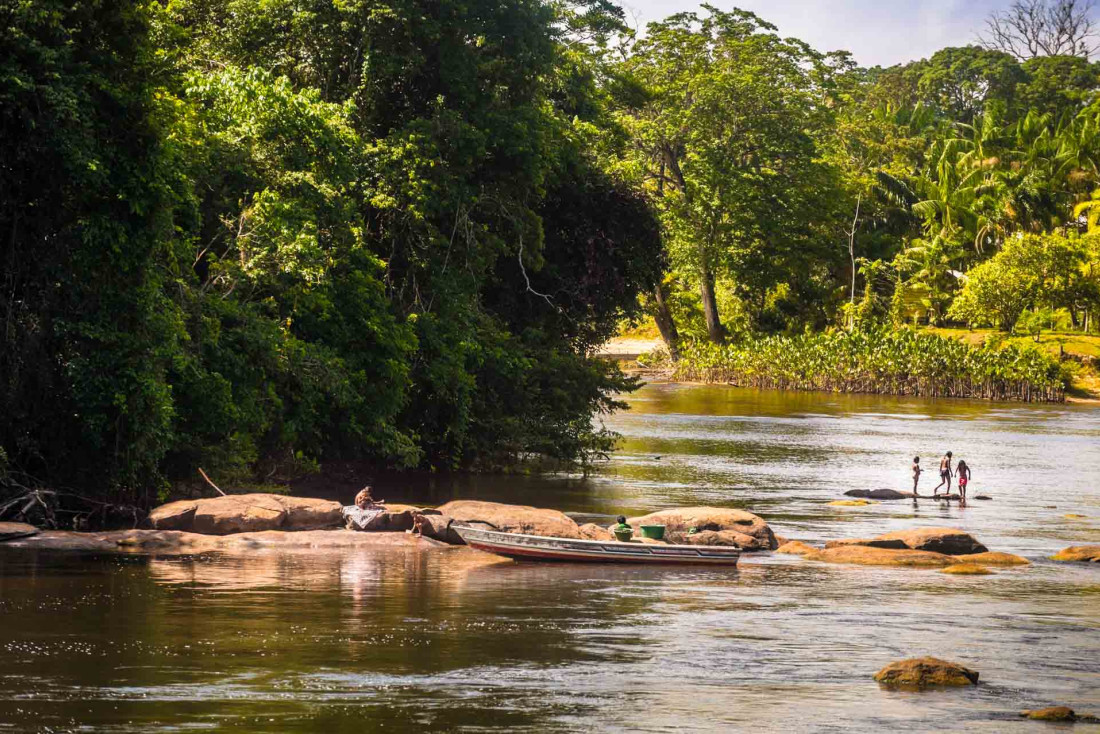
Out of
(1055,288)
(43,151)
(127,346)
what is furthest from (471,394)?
(1055,288)

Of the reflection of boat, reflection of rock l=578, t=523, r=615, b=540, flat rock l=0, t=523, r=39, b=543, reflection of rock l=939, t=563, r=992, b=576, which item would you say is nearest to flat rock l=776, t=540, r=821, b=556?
the reflection of boat

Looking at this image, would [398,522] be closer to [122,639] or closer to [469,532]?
[469,532]

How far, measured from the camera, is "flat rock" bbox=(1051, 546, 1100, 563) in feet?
86.0

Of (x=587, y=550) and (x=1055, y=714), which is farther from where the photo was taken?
(x=587, y=550)

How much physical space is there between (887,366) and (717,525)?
51660mm

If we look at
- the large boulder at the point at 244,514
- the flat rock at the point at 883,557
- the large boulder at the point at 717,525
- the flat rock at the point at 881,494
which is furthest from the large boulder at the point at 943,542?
the large boulder at the point at 244,514

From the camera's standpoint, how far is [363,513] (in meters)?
26.5

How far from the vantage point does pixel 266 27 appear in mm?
32219

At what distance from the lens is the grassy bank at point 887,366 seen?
73.1 m

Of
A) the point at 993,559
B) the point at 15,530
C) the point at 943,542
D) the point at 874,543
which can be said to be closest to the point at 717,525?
the point at 874,543

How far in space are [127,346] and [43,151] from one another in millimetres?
3664

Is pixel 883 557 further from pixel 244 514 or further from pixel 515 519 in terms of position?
pixel 244 514

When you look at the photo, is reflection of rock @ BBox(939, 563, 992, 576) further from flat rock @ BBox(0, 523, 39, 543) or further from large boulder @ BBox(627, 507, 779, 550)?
flat rock @ BBox(0, 523, 39, 543)

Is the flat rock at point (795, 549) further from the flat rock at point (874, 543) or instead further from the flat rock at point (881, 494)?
the flat rock at point (881, 494)
